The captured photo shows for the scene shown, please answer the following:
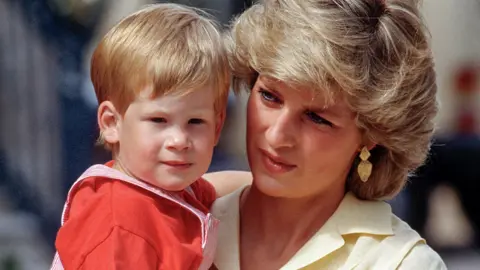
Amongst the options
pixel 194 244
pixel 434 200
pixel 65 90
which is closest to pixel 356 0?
pixel 194 244

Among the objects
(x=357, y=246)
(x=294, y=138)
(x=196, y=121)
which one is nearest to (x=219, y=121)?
(x=196, y=121)

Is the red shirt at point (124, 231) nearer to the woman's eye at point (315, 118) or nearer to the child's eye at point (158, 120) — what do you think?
the child's eye at point (158, 120)

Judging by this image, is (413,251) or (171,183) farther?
(413,251)

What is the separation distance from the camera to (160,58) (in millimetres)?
1677

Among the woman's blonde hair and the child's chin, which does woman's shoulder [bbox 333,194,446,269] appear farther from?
the child's chin

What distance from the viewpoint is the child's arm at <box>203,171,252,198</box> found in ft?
7.72

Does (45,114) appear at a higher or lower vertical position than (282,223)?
lower

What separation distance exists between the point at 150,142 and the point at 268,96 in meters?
0.39

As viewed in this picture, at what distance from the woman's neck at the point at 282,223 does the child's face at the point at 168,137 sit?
40cm

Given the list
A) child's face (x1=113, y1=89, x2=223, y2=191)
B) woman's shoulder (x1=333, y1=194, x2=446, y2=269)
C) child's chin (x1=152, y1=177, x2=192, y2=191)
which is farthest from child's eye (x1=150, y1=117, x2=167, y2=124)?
woman's shoulder (x1=333, y1=194, x2=446, y2=269)

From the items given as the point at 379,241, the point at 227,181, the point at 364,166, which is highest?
the point at 364,166

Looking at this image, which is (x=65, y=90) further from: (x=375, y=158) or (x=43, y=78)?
(x=375, y=158)

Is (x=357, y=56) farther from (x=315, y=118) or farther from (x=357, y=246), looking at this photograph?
(x=357, y=246)

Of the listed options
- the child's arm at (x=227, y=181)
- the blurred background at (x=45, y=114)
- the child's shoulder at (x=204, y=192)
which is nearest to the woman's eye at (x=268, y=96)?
the child's shoulder at (x=204, y=192)
